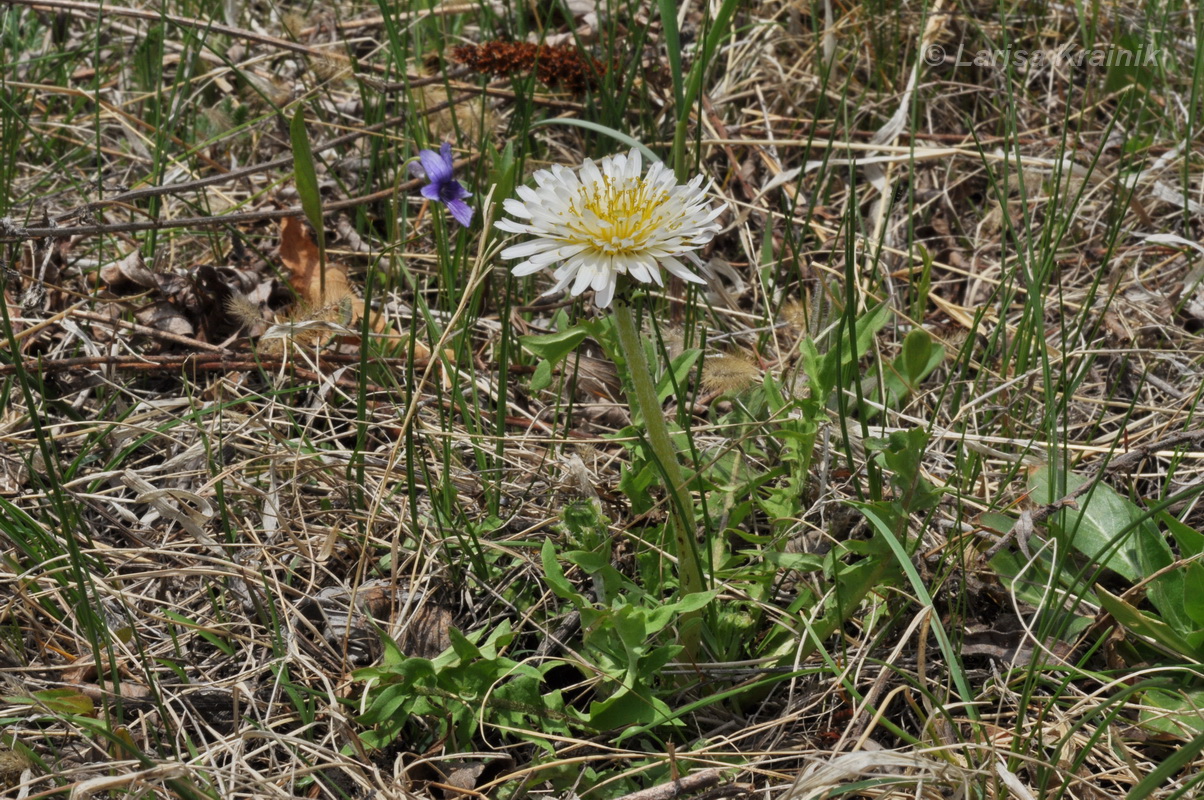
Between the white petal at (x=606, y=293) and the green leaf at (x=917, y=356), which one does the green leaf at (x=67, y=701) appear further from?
the green leaf at (x=917, y=356)

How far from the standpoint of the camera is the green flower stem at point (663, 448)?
1388mm

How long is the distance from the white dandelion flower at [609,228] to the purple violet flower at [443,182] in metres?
0.60

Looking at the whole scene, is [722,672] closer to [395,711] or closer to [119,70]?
[395,711]

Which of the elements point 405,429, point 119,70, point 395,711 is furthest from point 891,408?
point 119,70

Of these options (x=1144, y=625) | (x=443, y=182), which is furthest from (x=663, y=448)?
(x=443, y=182)

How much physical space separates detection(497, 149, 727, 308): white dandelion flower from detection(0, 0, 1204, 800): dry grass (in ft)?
0.83

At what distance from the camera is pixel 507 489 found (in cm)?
192

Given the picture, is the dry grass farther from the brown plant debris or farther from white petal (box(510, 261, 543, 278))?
white petal (box(510, 261, 543, 278))

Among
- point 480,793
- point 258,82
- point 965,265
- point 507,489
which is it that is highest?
point 258,82

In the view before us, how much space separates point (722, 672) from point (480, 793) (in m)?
0.41

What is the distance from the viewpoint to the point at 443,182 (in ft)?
6.66

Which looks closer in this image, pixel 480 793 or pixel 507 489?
pixel 480 793

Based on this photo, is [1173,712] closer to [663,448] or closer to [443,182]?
[663,448]

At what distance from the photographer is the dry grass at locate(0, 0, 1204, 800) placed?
1.44m
